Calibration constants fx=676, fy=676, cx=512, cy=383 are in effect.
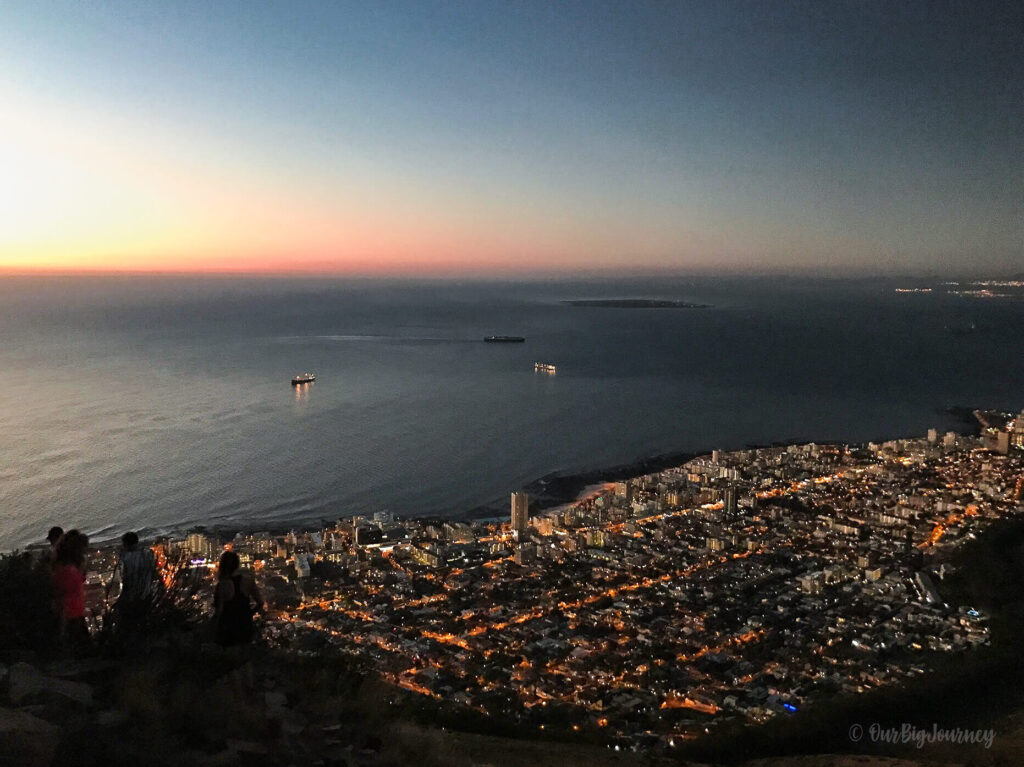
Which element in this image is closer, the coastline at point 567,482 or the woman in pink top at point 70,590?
the woman in pink top at point 70,590

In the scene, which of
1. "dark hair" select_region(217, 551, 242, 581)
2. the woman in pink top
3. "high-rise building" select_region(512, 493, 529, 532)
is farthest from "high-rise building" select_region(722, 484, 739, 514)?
the woman in pink top

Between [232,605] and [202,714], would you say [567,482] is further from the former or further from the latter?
[202,714]

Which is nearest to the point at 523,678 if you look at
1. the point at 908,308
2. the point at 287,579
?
the point at 287,579

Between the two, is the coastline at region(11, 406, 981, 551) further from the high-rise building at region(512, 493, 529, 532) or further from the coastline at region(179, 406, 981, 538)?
the high-rise building at region(512, 493, 529, 532)

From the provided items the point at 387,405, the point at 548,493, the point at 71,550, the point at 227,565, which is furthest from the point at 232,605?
the point at 387,405

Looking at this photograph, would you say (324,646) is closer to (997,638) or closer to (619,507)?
(997,638)

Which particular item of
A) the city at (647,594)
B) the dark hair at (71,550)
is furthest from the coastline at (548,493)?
the dark hair at (71,550)

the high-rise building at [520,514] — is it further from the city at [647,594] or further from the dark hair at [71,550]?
the dark hair at [71,550]
